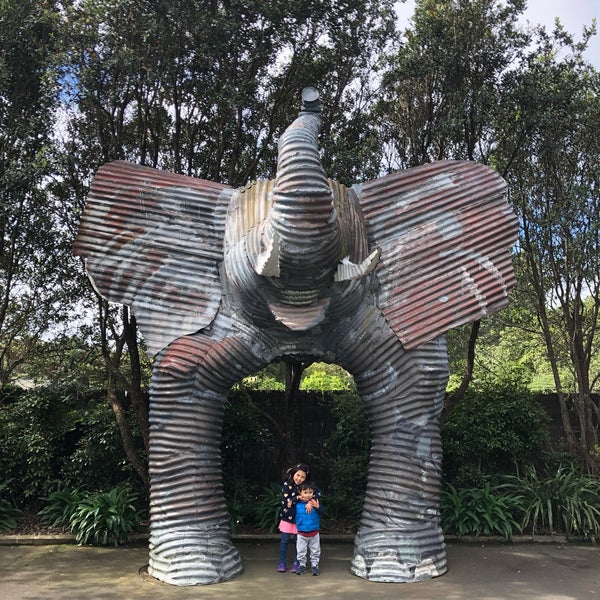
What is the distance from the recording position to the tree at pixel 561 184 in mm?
8219

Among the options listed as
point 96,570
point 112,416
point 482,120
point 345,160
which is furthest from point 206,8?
point 96,570

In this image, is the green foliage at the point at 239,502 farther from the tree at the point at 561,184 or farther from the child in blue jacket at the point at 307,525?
the tree at the point at 561,184

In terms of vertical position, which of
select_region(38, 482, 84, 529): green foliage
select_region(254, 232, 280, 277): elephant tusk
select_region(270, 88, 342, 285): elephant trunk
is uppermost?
select_region(270, 88, 342, 285): elephant trunk

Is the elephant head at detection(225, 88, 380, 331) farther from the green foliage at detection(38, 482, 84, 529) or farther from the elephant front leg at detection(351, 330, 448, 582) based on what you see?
the green foliage at detection(38, 482, 84, 529)

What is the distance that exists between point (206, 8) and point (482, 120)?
11.2ft

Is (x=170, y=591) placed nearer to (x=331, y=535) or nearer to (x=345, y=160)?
(x=331, y=535)

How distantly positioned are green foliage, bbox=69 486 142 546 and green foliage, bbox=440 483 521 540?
3360 mm

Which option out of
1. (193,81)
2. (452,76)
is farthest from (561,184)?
(193,81)

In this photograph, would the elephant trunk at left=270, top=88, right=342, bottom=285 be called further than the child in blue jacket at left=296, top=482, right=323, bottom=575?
No

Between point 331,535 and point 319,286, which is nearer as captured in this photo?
point 319,286

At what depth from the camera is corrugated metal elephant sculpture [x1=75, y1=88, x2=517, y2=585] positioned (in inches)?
213

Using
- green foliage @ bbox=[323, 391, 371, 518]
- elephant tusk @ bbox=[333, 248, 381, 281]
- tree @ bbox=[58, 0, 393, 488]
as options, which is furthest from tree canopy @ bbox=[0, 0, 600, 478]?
elephant tusk @ bbox=[333, 248, 381, 281]

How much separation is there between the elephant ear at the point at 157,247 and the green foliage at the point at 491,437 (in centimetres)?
391

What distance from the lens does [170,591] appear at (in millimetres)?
5223
